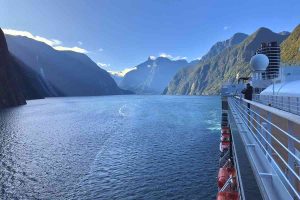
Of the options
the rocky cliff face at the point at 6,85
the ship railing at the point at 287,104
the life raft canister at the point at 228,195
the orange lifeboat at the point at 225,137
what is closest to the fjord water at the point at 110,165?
the orange lifeboat at the point at 225,137

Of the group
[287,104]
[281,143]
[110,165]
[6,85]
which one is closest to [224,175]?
[287,104]

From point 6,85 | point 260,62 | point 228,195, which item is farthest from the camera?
point 6,85

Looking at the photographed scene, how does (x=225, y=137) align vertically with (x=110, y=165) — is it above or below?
above

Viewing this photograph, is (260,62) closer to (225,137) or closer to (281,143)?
(225,137)

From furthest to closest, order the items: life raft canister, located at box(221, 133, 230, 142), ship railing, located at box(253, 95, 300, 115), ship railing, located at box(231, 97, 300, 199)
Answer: life raft canister, located at box(221, 133, 230, 142) → ship railing, located at box(253, 95, 300, 115) → ship railing, located at box(231, 97, 300, 199)

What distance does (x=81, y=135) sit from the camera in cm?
5919

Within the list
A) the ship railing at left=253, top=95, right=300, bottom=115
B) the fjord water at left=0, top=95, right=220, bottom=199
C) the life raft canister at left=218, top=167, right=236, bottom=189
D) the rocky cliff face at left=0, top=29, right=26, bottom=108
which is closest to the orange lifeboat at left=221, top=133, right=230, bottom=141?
the fjord water at left=0, top=95, right=220, bottom=199

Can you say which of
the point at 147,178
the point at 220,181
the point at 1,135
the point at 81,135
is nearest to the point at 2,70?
the point at 1,135

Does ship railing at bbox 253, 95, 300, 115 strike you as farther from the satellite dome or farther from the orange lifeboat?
the orange lifeboat

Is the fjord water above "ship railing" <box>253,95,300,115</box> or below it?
below

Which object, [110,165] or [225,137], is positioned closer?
[225,137]

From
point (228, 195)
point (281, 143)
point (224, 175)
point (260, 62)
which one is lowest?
point (224, 175)

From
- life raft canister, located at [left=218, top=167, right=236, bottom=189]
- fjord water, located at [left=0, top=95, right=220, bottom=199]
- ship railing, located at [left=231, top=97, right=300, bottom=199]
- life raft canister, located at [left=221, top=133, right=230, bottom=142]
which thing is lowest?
fjord water, located at [left=0, top=95, right=220, bottom=199]

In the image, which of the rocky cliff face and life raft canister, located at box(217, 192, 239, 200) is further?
the rocky cliff face
